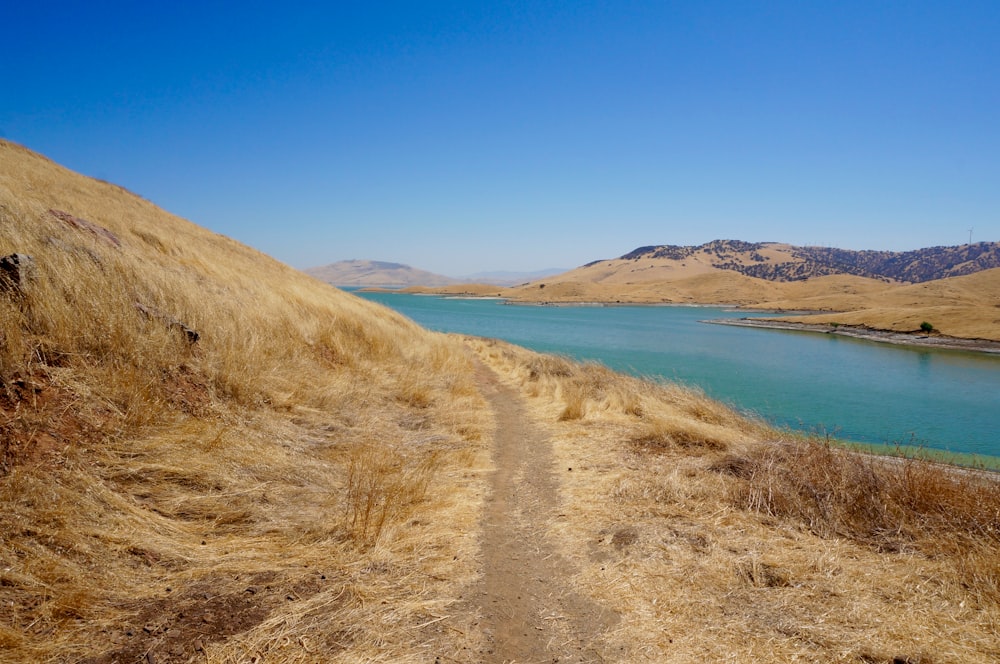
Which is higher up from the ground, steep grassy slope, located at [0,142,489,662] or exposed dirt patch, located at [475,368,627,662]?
steep grassy slope, located at [0,142,489,662]

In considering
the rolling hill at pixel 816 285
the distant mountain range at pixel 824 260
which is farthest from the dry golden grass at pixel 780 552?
the distant mountain range at pixel 824 260

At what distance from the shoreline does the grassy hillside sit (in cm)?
4149

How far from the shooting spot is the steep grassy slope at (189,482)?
3.09 metres

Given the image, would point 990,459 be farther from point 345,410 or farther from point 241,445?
point 241,445

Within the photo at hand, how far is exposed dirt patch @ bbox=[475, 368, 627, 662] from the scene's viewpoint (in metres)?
3.30

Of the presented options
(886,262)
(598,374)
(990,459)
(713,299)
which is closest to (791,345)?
(990,459)

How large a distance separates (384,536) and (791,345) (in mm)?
43210

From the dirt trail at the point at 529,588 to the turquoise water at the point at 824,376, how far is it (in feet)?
19.9

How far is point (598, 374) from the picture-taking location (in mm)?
13961

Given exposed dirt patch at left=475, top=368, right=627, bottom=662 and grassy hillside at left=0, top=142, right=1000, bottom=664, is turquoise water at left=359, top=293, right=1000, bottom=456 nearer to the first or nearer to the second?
grassy hillside at left=0, top=142, right=1000, bottom=664

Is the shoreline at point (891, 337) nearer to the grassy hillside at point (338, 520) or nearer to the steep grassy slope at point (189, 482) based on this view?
the grassy hillside at point (338, 520)

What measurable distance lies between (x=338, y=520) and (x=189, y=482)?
4.65ft

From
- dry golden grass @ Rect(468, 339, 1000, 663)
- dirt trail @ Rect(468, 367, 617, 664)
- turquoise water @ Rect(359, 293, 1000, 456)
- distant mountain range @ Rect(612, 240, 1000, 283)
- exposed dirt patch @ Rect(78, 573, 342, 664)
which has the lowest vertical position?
turquoise water @ Rect(359, 293, 1000, 456)

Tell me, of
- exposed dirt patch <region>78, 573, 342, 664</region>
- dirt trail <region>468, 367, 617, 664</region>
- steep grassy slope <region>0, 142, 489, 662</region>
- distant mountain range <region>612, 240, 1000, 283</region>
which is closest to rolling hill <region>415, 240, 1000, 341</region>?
distant mountain range <region>612, 240, 1000, 283</region>
